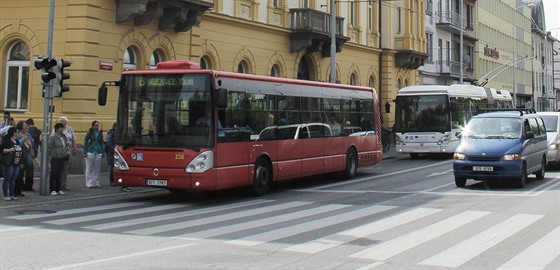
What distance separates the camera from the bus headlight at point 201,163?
13648mm

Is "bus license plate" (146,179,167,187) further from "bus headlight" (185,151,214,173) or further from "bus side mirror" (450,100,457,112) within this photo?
"bus side mirror" (450,100,457,112)

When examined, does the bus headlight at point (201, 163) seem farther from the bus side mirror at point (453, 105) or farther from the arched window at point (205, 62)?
the bus side mirror at point (453, 105)

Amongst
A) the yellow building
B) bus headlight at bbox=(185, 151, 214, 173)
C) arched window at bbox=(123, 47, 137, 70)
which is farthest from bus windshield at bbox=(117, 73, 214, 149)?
arched window at bbox=(123, 47, 137, 70)

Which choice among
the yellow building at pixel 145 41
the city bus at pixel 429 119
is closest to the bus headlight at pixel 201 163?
the yellow building at pixel 145 41

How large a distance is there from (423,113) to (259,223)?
1935 centimetres

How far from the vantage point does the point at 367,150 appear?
2195cm

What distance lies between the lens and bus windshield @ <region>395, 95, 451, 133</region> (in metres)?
28.8

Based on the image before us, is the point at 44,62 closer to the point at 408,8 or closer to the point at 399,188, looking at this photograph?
the point at 399,188

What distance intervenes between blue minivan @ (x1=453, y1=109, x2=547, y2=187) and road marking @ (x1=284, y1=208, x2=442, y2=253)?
13.0 ft

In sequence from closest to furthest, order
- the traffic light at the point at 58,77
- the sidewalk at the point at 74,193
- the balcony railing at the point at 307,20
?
the sidewalk at the point at 74,193
the traffic light at the point at 58,77
the balcony railing at the point at 307,20

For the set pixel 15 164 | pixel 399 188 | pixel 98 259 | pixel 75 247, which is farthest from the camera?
pixel 399 188

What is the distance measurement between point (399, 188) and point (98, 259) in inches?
427

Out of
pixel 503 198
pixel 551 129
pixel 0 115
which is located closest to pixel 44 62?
pixel 0 115

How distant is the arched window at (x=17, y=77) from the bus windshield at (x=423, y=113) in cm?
1606
